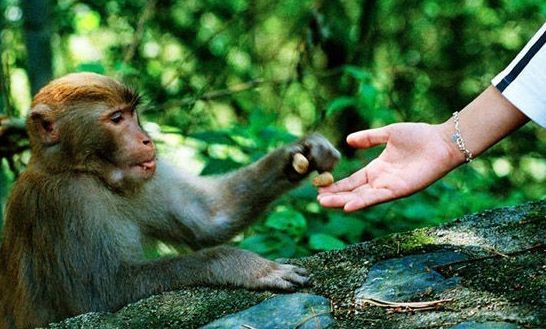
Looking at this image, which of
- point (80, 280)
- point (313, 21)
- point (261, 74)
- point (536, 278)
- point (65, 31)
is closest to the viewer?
point (536, 278)

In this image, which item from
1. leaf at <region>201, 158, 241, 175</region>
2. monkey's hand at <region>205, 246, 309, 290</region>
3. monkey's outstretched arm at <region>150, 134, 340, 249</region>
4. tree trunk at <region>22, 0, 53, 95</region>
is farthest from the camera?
tree trunk at <region>22, 0, 53, 95</region>

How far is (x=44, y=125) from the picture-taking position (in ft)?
12.5

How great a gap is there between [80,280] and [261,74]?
Answer: 412cm

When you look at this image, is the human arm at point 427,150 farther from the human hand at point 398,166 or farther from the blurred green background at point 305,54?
the blurred green background at point 305,54

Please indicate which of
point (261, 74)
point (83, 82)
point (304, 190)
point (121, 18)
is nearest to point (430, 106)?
point (261, 74)

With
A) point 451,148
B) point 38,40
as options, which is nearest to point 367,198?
point 451,148

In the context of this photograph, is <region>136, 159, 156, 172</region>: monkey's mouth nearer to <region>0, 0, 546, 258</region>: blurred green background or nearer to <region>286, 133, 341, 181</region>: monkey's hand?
<region>286, 133, 341, 181</region>: monkey's hand

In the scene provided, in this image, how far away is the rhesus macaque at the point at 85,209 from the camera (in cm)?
365

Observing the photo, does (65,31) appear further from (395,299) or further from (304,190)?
(395,299)

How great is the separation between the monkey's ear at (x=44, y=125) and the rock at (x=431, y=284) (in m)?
1.11

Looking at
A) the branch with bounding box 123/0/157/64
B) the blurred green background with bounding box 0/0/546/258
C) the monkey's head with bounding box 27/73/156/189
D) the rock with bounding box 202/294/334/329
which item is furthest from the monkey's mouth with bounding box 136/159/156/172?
the blurred green background with bounding box 0/0/546/258

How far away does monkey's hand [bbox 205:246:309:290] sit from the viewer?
2.91 m

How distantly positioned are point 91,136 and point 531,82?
73.5 inches

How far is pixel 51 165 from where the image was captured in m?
3.79
